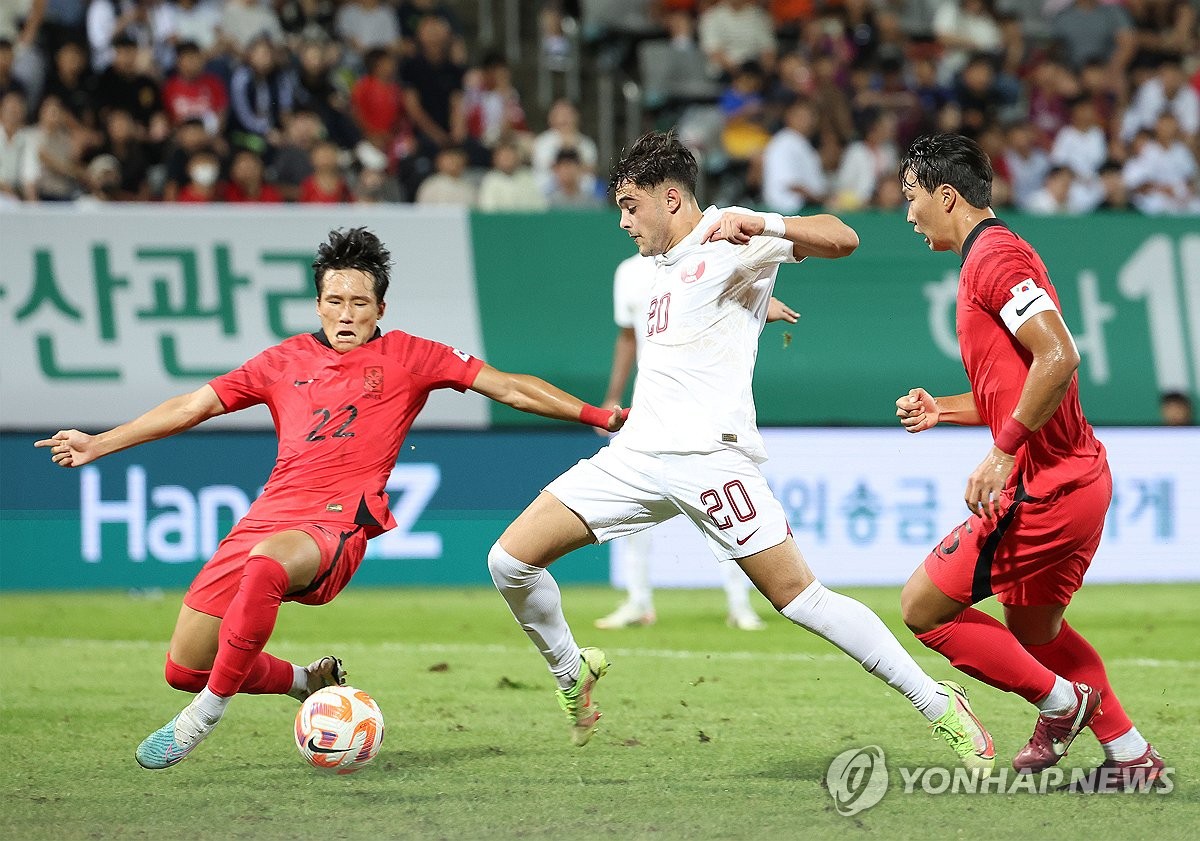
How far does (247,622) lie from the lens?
567cm

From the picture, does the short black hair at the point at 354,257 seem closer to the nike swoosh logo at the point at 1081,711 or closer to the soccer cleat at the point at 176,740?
the soccer cleat at the point at 176,740

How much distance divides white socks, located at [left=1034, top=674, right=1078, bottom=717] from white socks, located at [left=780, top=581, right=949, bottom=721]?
0.36 m

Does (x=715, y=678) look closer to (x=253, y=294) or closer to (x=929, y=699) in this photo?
(x=929, y=699)

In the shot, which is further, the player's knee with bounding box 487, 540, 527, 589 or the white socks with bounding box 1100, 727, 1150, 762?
the player's knee with bounding box 487, 540, 527, 589

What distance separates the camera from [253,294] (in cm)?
1280

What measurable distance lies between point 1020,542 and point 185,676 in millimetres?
3078

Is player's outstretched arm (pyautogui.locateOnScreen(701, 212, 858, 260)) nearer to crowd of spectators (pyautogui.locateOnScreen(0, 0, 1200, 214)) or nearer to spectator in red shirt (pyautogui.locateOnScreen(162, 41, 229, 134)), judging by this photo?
crowd of spectators (pyautogui.locateOnScreen(0, 0, 1200, 214))

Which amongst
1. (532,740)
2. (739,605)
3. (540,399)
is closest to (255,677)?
(532,740)

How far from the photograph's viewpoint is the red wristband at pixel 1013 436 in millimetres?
5246

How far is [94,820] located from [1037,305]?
342 centimetres

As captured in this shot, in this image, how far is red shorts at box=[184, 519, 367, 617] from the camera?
19.4 ft

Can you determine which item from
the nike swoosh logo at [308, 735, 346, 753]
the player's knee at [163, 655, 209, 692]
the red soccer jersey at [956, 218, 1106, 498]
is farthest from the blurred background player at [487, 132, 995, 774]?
the player's knee at [163, 655, 209, 692]

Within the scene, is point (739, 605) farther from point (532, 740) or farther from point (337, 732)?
point (337, 732)

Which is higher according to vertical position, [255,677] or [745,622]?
[255,677]
